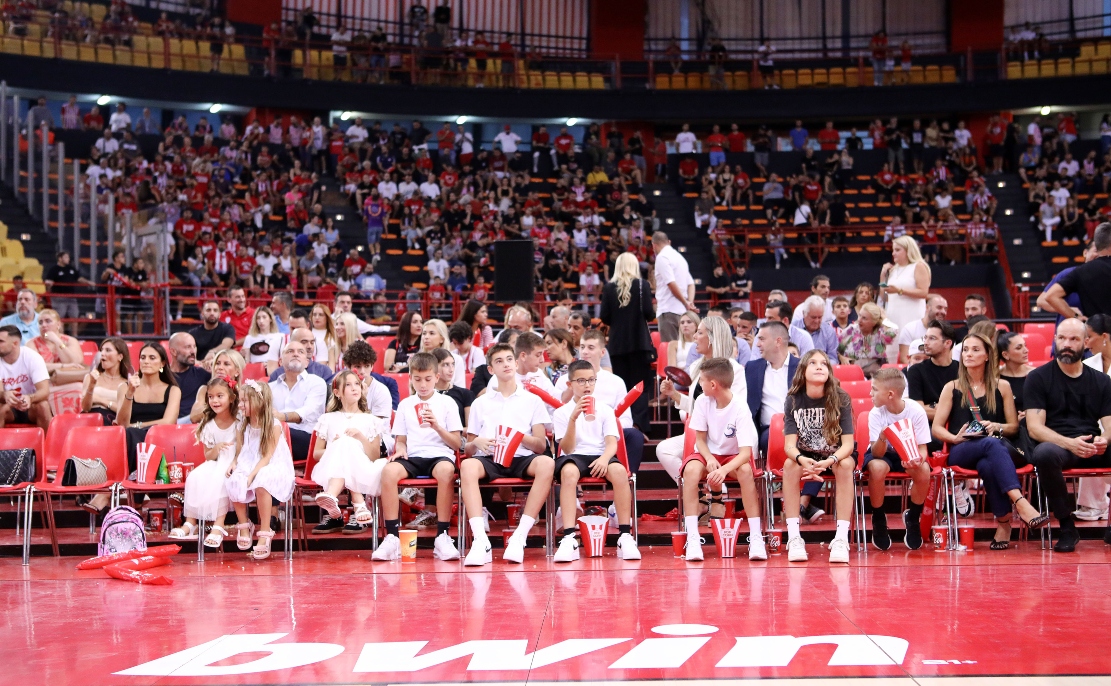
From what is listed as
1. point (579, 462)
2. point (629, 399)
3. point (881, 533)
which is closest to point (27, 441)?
point (579, 462)

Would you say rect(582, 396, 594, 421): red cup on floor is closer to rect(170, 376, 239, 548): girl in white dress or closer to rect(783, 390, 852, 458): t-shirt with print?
rect(783, 390, 852, 458): t-shirt with print

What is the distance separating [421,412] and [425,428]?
21cm

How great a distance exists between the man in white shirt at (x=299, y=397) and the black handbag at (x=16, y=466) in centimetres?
179

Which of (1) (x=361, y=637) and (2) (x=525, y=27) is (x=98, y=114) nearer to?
(2) (x=525, y=27)

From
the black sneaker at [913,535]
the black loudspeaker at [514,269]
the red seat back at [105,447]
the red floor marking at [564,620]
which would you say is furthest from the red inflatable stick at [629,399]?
the black loudspeaker at [514,269]

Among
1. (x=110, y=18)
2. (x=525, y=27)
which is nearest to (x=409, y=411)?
(x=110, y=18)

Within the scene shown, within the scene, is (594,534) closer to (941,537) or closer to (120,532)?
(941,537)

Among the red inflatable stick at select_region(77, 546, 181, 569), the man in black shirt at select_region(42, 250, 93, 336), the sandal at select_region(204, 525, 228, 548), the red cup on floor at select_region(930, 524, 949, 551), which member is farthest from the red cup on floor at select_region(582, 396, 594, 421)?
the man in black shirt at select_region(42, 250, 93, 336)

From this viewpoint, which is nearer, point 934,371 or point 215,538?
point 215,538

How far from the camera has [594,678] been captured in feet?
14.9

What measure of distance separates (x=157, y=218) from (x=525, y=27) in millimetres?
15904

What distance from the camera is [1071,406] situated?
315 inches

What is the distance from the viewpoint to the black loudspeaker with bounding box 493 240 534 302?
42.1ft

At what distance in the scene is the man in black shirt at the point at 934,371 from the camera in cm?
860
